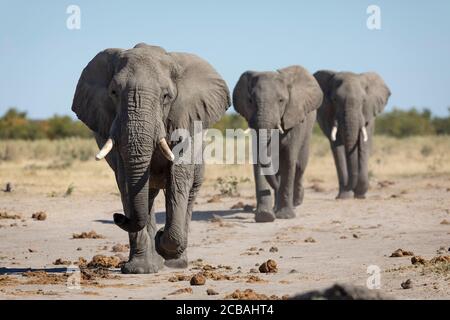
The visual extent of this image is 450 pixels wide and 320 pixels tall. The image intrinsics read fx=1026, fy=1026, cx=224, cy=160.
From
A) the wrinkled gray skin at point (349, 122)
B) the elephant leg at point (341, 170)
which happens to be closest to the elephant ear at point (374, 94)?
the wrinkled gray skin at point (349, 122)

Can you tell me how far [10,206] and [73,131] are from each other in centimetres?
3611

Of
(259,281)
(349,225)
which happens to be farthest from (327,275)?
(349,225)

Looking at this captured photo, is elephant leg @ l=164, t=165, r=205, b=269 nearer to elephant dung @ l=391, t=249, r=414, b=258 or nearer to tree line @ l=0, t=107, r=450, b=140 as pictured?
elephant dung @ l=391, t=249, r=414, b=258

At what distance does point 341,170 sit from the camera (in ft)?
64.6

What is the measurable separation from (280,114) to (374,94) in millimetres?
5112

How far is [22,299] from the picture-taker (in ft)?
27.7

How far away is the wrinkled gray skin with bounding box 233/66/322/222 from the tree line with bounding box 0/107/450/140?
3420 cm

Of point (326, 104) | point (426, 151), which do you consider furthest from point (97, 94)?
point (426, 151)

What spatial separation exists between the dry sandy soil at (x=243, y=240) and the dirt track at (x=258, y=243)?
15mm

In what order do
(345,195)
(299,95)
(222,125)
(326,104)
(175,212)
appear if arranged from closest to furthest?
(175,212)
(299,95)
(345,195)
(326,104)
(222,125)

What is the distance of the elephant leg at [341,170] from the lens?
19422mm

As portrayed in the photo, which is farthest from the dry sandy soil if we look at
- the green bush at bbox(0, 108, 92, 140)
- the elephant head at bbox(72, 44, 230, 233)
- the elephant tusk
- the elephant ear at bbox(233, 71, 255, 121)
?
the green bush at bbox(0, 108, 92, 140)

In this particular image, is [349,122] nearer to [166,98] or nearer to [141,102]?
[166,98]
